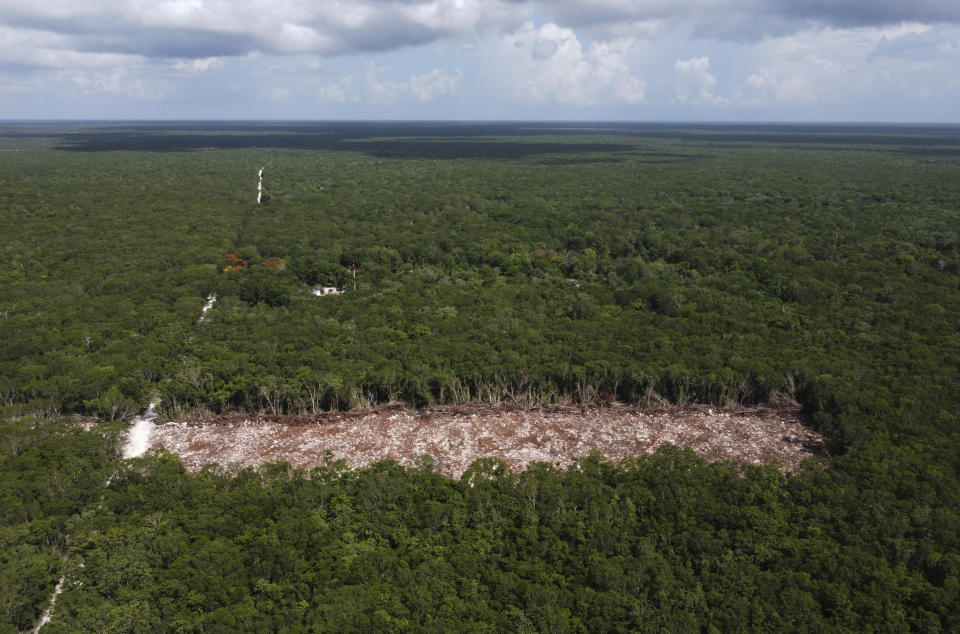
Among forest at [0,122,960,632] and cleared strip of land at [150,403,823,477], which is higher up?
forest at [0,122,960,632]

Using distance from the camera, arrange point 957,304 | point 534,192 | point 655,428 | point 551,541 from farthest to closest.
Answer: point 534,192 → point 957,304 → point 655,428 → point 551,541

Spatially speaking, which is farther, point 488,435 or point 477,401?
point 477,401

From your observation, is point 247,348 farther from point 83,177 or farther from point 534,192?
point 83,177

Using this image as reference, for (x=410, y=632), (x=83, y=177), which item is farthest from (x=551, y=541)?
(x=83, y=177)

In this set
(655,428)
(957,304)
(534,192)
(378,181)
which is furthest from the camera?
(378,181)

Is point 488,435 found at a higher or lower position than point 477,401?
lower
